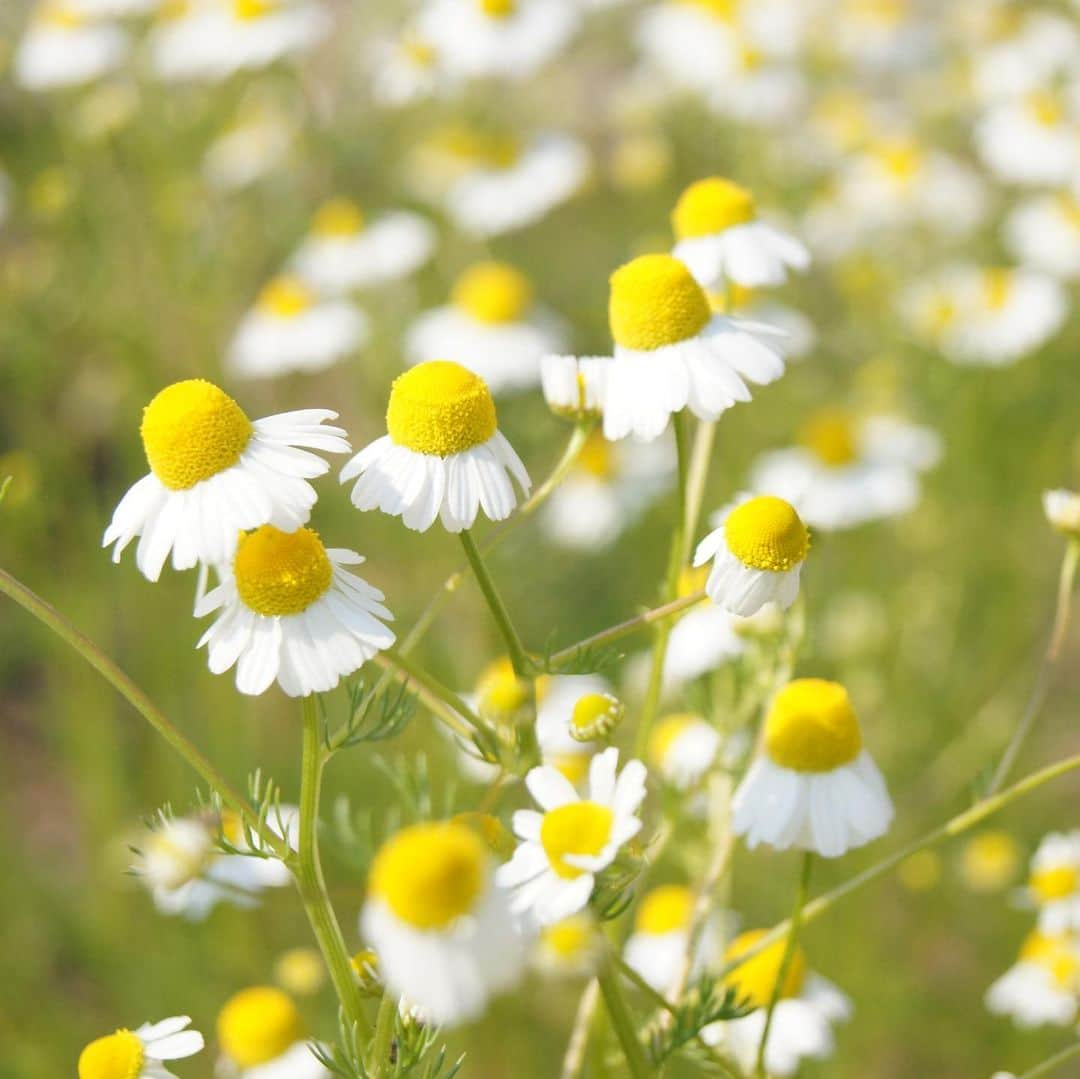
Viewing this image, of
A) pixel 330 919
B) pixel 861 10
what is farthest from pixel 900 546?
pixel 330 919

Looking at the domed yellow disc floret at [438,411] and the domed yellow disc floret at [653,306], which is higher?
the domed yellow disc floret at [438,411]

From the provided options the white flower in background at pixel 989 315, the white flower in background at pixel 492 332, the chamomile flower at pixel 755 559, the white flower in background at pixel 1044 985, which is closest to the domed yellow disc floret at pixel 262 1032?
the chamomile flower at pixel 755 559

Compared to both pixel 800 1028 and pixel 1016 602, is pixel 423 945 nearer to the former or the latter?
pixel 800 1028

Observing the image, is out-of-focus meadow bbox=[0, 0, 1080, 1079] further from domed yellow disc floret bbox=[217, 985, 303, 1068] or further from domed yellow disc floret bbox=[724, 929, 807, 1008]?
domed yellow disc floret bbox=[724, 929, 807, 1008]

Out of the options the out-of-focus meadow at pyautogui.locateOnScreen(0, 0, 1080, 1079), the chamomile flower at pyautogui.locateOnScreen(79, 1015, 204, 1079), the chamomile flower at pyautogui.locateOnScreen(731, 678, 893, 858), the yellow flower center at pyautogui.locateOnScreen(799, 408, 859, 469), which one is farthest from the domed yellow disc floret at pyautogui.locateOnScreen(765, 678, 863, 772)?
the yellow flower center at pyautogui.locateOnScreen(799, 408, 859, 469)

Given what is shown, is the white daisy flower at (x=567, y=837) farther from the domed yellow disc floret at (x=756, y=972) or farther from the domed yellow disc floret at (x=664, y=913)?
the domed yellow disc floret at (x=664, y=913)

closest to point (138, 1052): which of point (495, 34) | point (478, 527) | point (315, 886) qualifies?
point (315, 886)
